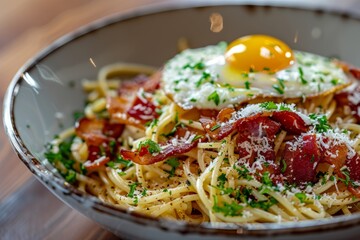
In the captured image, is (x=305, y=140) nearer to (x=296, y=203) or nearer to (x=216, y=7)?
(x=296, y=203)

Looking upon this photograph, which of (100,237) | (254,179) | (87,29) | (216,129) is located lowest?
(100,237)

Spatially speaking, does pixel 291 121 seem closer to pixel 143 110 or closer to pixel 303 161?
pixel 303 161

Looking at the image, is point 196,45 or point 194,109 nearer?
point 194,109

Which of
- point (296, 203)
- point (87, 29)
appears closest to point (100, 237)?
point (296, 203)

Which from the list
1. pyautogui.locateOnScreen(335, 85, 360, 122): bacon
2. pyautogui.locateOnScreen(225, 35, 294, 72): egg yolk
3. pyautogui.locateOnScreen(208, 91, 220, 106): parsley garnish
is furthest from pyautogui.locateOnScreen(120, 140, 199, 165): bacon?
pyautogui.locateOnScreen(335, 85, 360, 122): bacon

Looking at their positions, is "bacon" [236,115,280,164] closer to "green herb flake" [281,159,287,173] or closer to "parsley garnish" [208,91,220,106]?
"green herb flake" [281,159,287,173]

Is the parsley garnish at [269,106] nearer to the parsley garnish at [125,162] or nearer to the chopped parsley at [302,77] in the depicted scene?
the chopped parsley at [302,77]

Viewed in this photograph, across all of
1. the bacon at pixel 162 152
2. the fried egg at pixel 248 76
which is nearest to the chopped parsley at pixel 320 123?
the fried egg at pixel 248 76
